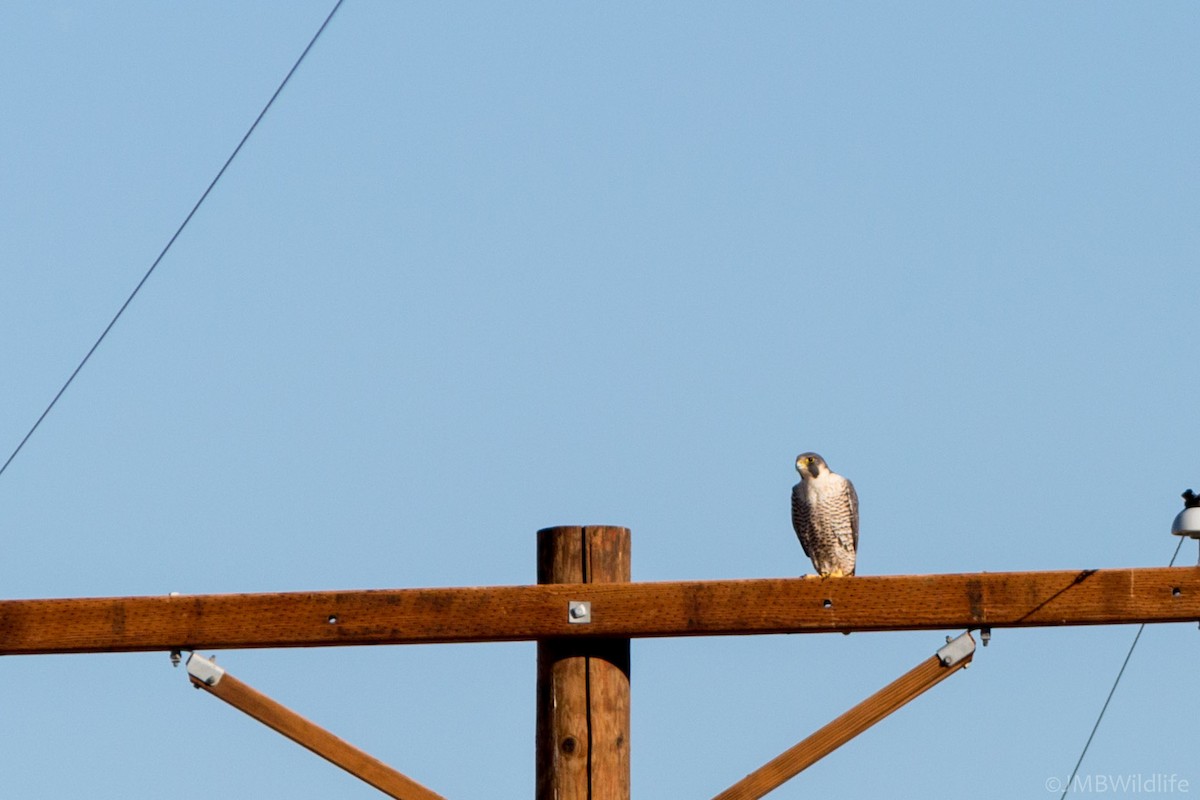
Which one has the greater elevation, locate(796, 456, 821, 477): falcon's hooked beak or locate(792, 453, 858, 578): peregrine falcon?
locate(796, 456, 821, 477): falcon's hooked beak

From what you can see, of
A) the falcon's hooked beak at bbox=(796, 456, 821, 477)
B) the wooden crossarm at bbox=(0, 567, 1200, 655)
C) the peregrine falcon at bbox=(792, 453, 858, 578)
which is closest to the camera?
the wooden crossarm at bbox=(0, 567, 1200, 655)

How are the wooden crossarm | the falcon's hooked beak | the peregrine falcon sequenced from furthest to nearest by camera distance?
the falcon's hooked beak, the peregrine falcon, the wooden crossarm

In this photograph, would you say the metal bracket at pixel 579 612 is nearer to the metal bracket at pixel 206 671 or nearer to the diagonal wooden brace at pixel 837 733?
the diagonal wooden brace at pixel 837 733

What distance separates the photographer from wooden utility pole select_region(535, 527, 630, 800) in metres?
5.44

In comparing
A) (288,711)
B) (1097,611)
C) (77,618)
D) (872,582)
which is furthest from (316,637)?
(1097,611)

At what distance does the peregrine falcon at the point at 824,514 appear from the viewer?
7.89 metres

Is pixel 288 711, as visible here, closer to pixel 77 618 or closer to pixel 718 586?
pixel 77 618

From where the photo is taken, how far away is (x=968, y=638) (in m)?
5.42

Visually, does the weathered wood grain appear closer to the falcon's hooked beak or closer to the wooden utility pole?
the wooden utility pole

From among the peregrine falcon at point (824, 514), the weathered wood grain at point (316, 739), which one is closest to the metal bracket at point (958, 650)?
the weathered wood grain at point (316, 739)

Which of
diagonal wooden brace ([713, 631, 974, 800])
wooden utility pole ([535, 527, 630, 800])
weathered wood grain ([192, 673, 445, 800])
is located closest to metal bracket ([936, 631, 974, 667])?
diagonal wooden brace ([713, 631, 974, 800])

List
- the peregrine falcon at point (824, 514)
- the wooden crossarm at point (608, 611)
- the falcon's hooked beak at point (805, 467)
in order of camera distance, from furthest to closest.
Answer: the falcon's hooked beak at point (805, 467)
the peregrine falcon at point (824, 514)
the wooden crossarm at point (608, 611)

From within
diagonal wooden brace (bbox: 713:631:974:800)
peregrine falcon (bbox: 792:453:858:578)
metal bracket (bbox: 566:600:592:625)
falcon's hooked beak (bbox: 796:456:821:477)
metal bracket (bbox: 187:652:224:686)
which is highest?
falcon's hooked beak (bbox: 796:456:821:477)

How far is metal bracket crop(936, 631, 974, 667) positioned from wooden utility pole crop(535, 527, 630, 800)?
905 mm
